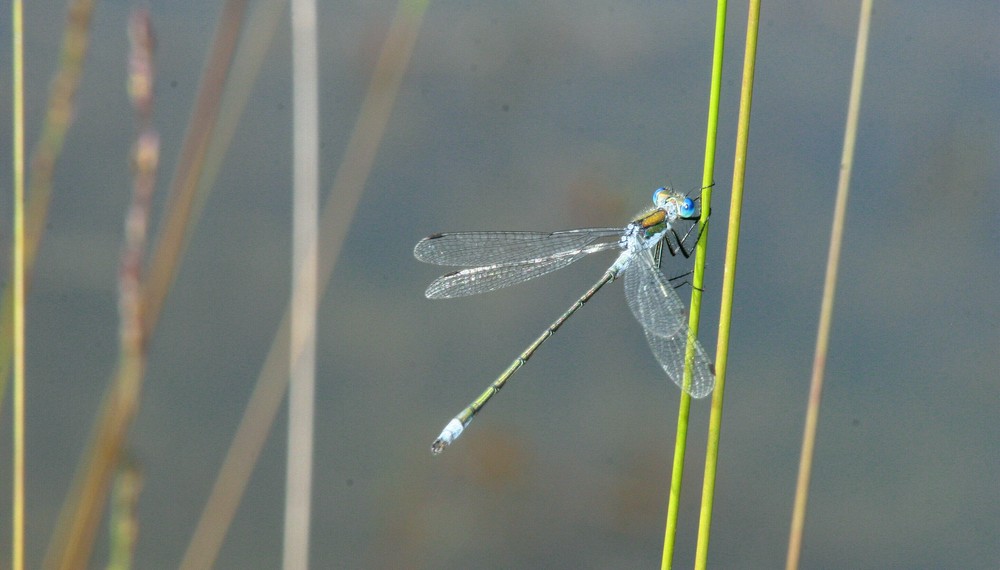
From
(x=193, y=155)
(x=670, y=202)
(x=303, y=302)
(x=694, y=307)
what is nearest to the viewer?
(x=193, y=155)

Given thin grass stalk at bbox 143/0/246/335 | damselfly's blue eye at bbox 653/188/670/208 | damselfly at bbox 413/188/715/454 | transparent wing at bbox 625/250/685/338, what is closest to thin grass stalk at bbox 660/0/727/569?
damselfly at bbox 413/188/715/454

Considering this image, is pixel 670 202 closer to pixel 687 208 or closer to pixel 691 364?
pixel 687 208

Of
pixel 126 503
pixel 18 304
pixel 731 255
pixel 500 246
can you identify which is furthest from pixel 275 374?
pixel 126 503

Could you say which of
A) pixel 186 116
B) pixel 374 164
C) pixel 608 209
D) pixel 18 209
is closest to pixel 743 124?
pixel 18 209

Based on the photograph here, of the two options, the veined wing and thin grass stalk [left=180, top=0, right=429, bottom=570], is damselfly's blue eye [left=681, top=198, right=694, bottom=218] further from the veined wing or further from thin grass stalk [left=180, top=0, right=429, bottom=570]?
thin grass stalk [left=180, top=0, right=429, bottom=570]

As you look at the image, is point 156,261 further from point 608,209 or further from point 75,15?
point 608,209

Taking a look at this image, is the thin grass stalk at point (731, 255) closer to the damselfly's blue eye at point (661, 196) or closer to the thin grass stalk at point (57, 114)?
the thin grass stalk at point (57, 114)

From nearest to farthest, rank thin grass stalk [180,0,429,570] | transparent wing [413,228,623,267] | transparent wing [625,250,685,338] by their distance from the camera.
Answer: thin grass stalk [180,0,429,570]
transparent wing [625,250,685,338]
transparent wing [413,228,623,267]
